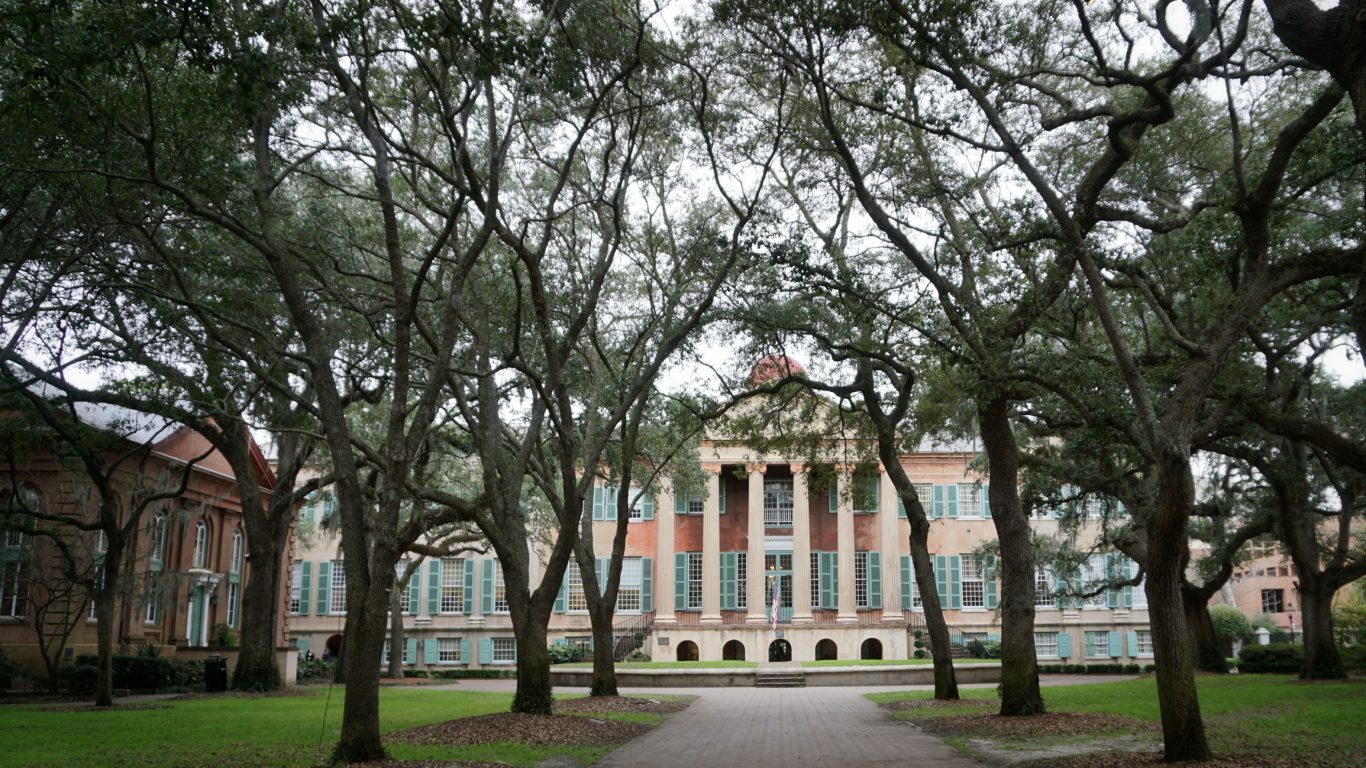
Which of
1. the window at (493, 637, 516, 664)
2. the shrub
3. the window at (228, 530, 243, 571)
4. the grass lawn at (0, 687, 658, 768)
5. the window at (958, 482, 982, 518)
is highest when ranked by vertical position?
the window at (958, 482, 982, 518)

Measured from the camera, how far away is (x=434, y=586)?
42.6m

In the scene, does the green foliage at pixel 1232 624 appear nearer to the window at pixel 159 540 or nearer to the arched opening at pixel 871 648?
the arched opening at pixel 871 648

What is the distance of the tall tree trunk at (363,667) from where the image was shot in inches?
391

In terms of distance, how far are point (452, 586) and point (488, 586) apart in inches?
63.2

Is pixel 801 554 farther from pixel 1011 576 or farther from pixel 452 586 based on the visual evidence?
pixel 1011 576

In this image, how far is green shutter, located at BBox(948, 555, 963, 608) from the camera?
135 feet

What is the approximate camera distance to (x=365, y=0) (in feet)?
28.3

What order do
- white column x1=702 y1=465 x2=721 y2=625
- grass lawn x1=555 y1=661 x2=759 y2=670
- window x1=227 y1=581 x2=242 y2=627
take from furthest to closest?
white column x1=702 y1=465 x2=721 y2=625 → window x1=227 y1=581 x2=242 y2=627 → grass lawn x1=555 y1=661 x2=759 y2=670

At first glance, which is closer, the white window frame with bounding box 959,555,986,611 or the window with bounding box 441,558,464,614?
the white window frame with bounding box 959,555,986,611

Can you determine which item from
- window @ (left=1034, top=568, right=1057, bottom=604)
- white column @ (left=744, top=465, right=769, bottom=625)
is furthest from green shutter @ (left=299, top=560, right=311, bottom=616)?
window @ (left=1034, top=568, right=1057, bottom=604)

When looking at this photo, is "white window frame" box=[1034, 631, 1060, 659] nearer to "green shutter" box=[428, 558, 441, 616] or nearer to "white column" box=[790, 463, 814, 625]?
"white column" box=[790, 463, 814, 625]

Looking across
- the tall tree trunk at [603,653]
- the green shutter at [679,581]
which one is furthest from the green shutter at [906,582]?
the tall tree trunk at [603,653]

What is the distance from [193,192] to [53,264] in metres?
3.42

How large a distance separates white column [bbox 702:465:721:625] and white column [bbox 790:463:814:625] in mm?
3069
